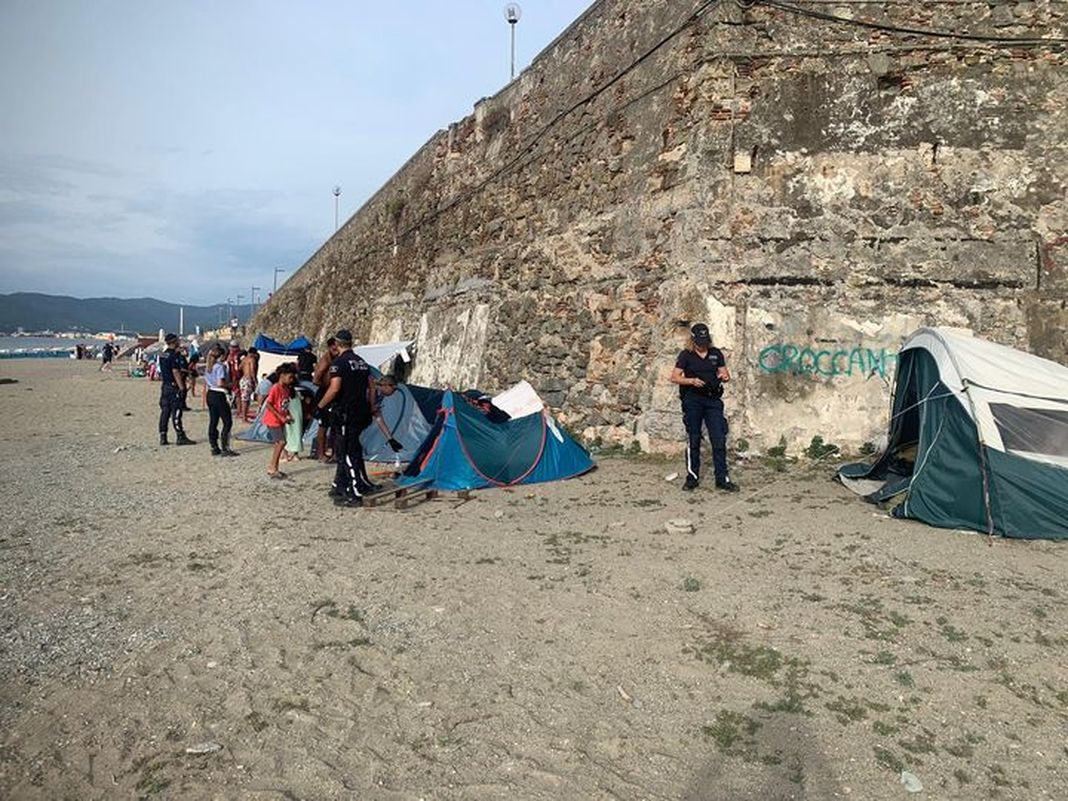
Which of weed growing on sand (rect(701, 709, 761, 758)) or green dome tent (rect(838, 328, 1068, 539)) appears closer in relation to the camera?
weed growing on sand (rect(701, 709, 761, 758))

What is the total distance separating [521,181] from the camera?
14.0m

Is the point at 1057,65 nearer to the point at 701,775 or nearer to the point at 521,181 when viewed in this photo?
the point at 521,181

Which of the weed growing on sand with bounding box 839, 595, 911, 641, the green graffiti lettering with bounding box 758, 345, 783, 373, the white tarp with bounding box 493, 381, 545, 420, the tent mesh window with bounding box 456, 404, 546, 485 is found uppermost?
the green graffiti lettering with bounding box 758, 345, 783, 373

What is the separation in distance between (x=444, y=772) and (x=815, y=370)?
7552 millimetres

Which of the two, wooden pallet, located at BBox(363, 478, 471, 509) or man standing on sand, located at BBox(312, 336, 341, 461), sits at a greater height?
man standing on sand, located at BBox(312, 336, 341, 461)

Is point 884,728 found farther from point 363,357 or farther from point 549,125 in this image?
point 363,357

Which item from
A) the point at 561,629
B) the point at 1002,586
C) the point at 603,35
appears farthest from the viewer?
the point at 603,35

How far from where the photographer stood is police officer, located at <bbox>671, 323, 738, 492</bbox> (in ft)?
26.4

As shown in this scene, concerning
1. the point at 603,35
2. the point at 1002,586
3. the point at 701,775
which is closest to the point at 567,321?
the point at 603,35

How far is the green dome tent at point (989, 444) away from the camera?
6004mm

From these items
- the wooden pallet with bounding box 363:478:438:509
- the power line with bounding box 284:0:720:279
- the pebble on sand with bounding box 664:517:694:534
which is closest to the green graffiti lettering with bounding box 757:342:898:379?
the pebble on sand with bounding box 664:517:694:534

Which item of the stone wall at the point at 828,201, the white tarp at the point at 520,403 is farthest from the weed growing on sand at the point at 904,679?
the white tarp at the point at 520,403

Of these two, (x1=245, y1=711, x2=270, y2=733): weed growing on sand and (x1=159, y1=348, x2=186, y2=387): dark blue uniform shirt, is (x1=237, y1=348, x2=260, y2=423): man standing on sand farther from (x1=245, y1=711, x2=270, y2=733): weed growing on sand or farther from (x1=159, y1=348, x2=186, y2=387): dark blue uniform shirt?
(x1=245, y1=711, x2=270, y2=733): weed growing on sand

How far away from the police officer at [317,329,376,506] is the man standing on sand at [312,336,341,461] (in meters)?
0.22
